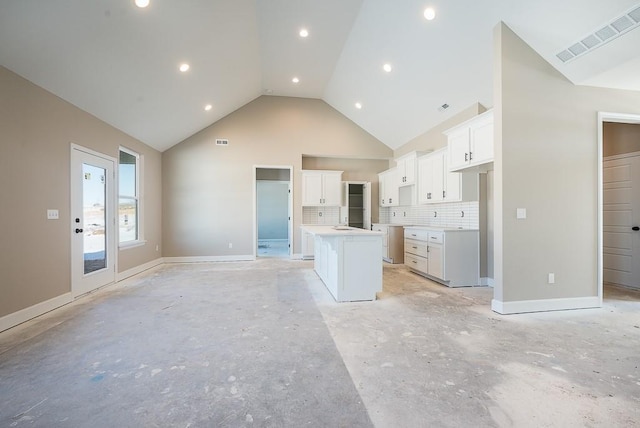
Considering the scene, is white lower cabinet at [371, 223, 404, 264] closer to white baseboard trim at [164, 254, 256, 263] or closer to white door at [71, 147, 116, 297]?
white baseboard trim at [164, 254, 256, 263]

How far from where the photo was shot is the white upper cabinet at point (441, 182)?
4.62 metres

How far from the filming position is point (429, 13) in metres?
3.72

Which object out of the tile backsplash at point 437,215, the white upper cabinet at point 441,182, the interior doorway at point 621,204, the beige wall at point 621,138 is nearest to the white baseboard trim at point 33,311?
the white upper cabinet at point 441,182

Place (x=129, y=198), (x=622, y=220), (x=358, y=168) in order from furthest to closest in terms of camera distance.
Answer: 1. (x=358, y=168)
2. (x=129, y=198)
3. (x=622, y=220)

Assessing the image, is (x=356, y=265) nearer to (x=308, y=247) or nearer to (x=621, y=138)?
(x=308, y=247)

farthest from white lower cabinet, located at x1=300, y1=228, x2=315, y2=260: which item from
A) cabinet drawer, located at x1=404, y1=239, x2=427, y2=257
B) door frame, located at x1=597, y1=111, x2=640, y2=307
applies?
door frame, located at x1=597, y1=111, x2=640, y2=307

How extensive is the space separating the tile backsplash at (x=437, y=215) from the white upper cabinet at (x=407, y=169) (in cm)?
65

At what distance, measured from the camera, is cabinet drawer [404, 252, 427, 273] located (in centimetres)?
503

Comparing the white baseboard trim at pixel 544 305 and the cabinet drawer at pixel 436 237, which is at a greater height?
the cabinet drawer at pixel 436 237

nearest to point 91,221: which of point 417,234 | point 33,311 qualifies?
point 33,311

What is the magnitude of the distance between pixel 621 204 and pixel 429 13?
411cm

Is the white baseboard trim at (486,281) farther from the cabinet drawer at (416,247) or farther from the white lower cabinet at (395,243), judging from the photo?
the white lower cabinet at (395,243)

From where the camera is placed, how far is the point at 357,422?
1.57 m

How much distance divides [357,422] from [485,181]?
13.9 feet
